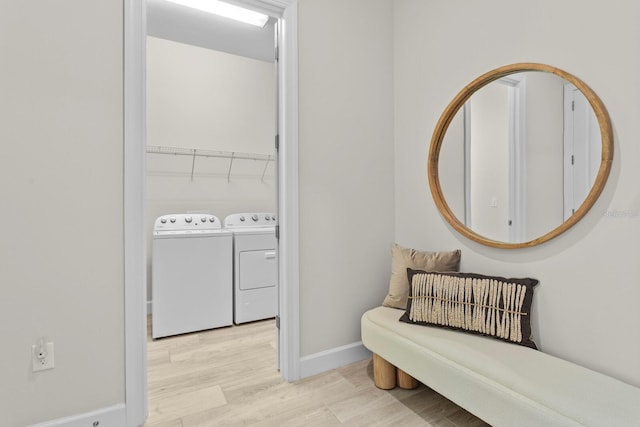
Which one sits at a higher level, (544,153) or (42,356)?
(544,153)

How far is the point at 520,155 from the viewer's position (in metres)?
1.64

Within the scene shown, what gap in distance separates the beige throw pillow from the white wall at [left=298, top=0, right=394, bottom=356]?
0.25m

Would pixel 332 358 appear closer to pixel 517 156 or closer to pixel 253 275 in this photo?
pixel 253 275

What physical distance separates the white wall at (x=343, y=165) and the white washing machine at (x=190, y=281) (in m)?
1.13

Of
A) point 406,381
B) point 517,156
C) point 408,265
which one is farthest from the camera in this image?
point 408,265

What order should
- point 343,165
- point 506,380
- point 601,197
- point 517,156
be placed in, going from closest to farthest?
point 506,380, point 601,197, point 517,156, point 343,165

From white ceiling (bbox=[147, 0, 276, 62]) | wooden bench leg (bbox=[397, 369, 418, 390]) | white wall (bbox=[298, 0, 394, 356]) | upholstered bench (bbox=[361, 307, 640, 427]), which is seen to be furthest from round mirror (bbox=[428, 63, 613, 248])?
white ceiling (bbox=[147, 0, 276, 62])

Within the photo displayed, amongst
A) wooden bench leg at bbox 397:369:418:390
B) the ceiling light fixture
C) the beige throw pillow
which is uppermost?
the ceiling light fixture

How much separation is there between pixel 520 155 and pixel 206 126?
2.95 metres

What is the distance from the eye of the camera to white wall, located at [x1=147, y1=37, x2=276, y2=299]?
3.17m

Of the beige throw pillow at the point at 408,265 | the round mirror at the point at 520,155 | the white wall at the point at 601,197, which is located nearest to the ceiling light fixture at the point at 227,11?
the white wall at the point at 601,197

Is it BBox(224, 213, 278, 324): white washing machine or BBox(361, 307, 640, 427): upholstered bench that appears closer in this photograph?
BBox(361, 307, 640, 427): upholstered bench

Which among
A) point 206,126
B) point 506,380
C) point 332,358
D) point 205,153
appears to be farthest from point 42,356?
point 206,126

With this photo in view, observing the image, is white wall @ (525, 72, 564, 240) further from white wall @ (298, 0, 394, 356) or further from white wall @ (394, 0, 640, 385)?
white wall @ (298, 0, 394, 356)
